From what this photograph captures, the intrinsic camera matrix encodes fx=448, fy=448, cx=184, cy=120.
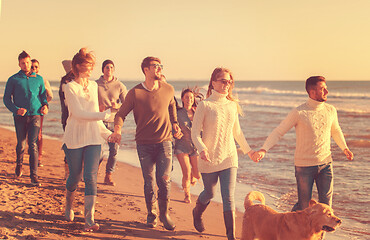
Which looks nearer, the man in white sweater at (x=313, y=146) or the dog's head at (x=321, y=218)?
the dog's head at (x=321, y=218)

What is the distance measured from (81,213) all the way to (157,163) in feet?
4.15

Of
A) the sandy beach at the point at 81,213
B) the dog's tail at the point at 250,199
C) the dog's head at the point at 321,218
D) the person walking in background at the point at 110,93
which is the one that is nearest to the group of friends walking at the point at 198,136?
the sandy beach at the point at 81,213

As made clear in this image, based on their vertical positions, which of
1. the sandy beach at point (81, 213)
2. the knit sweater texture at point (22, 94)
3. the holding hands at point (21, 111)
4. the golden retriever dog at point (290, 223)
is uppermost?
the knit sweater texture at point (22, 94)

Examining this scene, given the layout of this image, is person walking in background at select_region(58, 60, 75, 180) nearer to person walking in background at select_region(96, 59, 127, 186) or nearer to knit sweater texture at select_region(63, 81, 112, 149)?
person walking in background at select_region(96, 59, 127, 186)

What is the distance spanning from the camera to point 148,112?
5.40 metres

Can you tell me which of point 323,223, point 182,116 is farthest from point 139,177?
point 323,223

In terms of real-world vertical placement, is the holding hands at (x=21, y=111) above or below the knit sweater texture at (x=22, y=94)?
below

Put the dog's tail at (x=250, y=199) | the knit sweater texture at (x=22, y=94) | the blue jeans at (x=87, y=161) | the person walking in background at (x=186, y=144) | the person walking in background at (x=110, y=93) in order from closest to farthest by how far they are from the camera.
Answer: the dog's tail at (x=250, y=199)
the blue jeans at (x=87, y=161)
the person walking in background at (x=186, y=144)
the knit sweater texture at (x=22, y=94)
the person walking in background at (x=110, y=93)

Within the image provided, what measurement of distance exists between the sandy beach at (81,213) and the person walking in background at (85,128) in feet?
1.24

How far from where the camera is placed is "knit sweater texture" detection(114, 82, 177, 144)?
540cm

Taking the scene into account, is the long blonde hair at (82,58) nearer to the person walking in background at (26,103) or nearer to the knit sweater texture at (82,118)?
the knit sweater texture at (82,118)

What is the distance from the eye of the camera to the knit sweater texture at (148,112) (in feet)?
17.7

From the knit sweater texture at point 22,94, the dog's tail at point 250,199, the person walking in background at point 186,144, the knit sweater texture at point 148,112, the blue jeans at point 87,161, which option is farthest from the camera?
the knit sweater texture at point 22,94

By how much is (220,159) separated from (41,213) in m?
2.42
